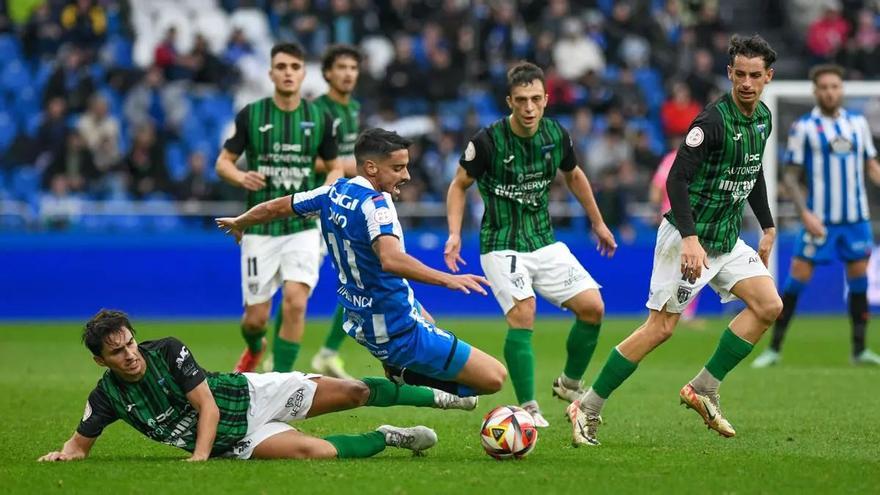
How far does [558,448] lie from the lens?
829 centimetres

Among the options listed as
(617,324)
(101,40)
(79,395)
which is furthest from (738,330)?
(101,40)

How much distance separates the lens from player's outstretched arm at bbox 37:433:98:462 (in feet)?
25.1

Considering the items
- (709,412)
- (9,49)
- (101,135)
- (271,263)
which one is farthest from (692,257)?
(9,49)

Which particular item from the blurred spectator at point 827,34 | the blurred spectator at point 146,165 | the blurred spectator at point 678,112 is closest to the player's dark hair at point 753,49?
the blurred spectator at point 146,165

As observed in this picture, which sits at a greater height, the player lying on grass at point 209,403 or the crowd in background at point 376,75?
the crowd in background at point 376,75

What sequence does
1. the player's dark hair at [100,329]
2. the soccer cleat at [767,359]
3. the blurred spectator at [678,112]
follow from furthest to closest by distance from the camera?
the blurred spectator at [678,112] < the soccer cleat at [767,359] < the player's dark hair at [100,329]

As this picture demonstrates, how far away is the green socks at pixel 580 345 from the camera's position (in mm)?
9719

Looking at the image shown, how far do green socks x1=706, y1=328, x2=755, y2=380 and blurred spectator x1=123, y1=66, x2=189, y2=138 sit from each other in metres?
14.6

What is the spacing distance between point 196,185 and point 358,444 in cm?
1268

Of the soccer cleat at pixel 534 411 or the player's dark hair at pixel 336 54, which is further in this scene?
the player's dark hair at pixel 336 54

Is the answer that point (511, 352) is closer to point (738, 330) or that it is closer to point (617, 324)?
point (738, 330)

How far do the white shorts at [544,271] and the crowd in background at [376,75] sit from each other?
35.0 feet

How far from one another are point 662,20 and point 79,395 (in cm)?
1660

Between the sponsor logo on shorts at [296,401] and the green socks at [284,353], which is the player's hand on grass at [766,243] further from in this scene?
the green socks at [284,353]
